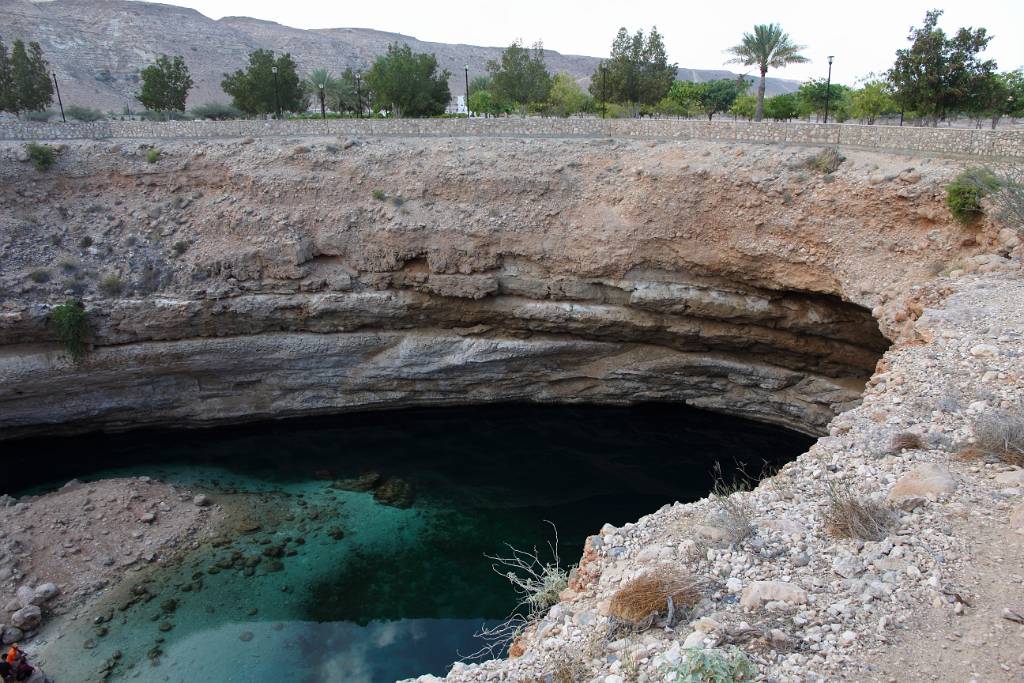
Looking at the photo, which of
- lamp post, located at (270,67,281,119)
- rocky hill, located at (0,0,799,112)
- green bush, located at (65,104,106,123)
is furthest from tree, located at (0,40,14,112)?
rocky hill, located at (0,0,799,112)

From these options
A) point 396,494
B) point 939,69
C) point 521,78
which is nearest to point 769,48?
point 939,69

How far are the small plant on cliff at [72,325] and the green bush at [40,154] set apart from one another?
5691 mm

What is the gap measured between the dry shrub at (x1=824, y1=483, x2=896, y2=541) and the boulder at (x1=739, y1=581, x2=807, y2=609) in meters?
1.00

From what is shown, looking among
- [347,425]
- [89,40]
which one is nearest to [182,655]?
[347,425]

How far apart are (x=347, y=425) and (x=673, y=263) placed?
10597mm

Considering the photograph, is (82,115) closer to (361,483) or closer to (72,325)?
(72,325)

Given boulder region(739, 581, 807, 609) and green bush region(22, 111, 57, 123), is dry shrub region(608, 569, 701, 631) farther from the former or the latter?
green bush region(22, 111, 57, 123)

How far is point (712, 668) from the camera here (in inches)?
185

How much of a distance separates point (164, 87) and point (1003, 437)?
3559 centimetres

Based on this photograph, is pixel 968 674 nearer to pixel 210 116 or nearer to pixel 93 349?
pixel 93 349

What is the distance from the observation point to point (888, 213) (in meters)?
16.1

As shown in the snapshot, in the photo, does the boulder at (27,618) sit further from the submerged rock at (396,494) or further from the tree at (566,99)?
the tree at (566,99)

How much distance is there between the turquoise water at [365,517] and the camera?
487 inches

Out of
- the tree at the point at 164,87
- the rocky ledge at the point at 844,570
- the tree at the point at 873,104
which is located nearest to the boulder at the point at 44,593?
the rocky ledge at the point at 844,570
